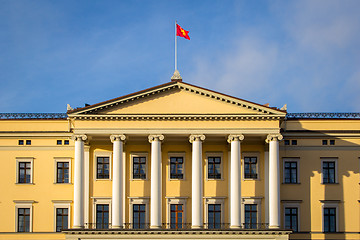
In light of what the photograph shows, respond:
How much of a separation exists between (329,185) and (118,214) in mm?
16080

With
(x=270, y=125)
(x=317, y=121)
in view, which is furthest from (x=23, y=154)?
(x=317, y=121)

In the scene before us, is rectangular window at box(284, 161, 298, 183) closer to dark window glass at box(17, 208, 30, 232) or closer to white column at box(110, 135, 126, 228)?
white column at box(110, 135, 126, 228)

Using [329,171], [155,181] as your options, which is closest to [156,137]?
[155,181]

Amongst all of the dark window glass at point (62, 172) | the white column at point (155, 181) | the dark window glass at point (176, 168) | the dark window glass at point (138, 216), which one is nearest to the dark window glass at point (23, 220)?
the dark window glass at point (62, 172)

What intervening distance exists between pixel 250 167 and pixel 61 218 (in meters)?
14.8

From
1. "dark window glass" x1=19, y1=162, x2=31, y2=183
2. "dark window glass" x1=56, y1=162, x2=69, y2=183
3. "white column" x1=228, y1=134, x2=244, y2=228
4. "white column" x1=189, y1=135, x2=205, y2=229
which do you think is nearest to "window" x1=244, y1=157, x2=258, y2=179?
"white column" x1=228, y1=134, x2=244, y2=228

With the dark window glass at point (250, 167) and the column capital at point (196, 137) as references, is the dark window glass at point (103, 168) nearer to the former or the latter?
the column capital at point (196, 137)

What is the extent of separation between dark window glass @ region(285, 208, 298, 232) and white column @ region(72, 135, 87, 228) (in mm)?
15200

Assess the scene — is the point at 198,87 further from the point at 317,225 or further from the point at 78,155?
the point at 317,225

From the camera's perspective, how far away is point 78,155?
42688 mm

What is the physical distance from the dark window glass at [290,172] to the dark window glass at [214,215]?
575 cm

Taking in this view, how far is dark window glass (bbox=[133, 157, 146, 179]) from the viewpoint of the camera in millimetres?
45156

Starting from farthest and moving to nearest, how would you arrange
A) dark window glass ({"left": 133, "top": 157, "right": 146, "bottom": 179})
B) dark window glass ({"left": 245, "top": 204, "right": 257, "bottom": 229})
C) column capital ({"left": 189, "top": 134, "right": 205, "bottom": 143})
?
1. dark window glass ({"left": 133, "top": 157, "right": 146, "bottom": 179})
2. dark window glass ({"left": 245, "top": 204, "right": 257, "bottom": 229})
3. column capital ({"left": 189, "top": 134, "right": 205, "bottom": 143})

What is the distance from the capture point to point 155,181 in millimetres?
42625
